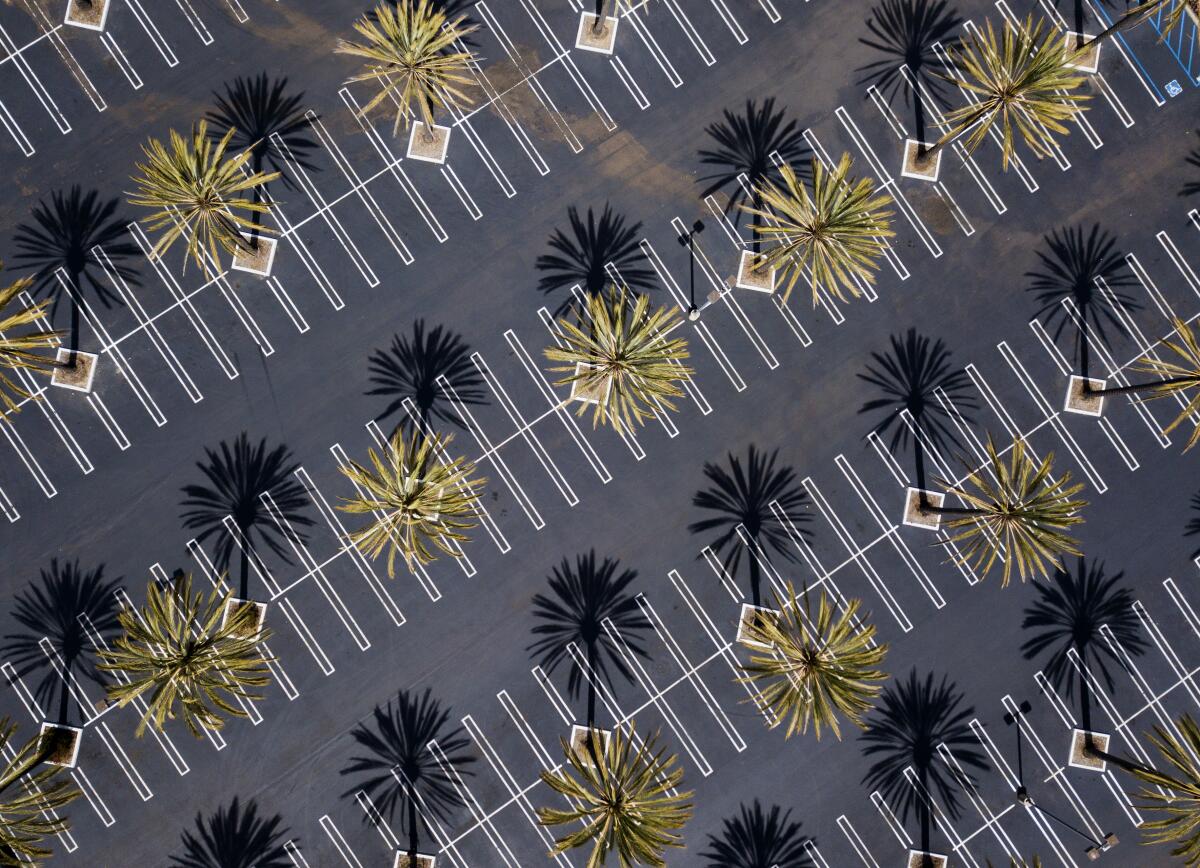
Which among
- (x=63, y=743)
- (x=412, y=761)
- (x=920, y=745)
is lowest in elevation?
(x=920, y=745)

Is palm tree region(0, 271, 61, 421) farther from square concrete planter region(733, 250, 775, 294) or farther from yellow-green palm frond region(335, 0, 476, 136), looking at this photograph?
square concrete planter region(733, 250, 775, 294)

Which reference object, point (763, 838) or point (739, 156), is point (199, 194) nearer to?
point (739, 156)

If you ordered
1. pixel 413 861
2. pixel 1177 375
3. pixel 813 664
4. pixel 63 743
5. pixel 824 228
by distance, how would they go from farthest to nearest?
1. pixel 413 861
2. pixel 63 743
3. pixel 1177 375
4. pixel 813 664
5. pixel 824 228

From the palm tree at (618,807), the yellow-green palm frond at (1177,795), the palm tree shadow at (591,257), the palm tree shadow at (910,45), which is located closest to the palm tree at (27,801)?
the palm tree at (618,807)

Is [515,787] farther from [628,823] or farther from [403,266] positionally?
[403,266]

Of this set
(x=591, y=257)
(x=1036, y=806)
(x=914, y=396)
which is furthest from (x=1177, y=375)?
(x=591, y=257)

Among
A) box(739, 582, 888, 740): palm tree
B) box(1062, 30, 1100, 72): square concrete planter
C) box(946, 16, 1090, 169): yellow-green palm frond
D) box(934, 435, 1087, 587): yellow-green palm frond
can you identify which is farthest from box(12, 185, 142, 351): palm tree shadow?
box(1062, 30, 1100, 72): square concrete planter
